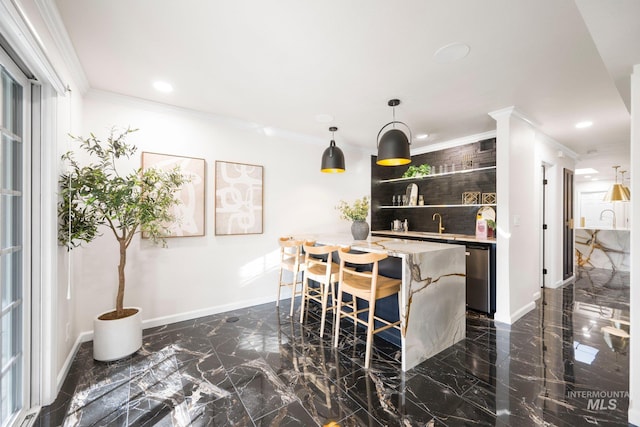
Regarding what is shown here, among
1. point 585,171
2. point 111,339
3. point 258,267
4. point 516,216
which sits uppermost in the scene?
point 585,171

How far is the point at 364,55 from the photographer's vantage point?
2.02 metres

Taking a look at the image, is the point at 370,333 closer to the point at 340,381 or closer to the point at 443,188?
the point at 340,381

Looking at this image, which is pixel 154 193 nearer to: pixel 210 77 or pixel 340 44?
pixel 210 77

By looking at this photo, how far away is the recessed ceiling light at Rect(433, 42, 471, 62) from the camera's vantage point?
1882mm

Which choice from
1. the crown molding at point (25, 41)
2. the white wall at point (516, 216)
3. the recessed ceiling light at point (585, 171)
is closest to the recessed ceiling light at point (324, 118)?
the white wall at point (516, 216)

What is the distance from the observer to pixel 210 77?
237 centimetres

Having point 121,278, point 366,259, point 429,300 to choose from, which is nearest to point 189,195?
point 121,278

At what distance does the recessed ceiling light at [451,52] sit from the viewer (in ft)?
6.17

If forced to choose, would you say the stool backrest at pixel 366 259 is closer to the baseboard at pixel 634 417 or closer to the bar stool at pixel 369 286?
the bar stool at pixel 369 286

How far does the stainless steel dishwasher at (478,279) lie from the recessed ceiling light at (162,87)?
4.03 metres

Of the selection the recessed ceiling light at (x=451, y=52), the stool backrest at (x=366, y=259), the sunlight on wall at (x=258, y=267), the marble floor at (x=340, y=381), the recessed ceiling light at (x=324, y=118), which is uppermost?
the recessed ceiling light at (x=324, y=118)

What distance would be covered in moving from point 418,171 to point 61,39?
15.2ft

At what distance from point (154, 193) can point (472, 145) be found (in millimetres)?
4564

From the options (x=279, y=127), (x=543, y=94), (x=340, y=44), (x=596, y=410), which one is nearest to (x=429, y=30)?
(x=340, y=44)
